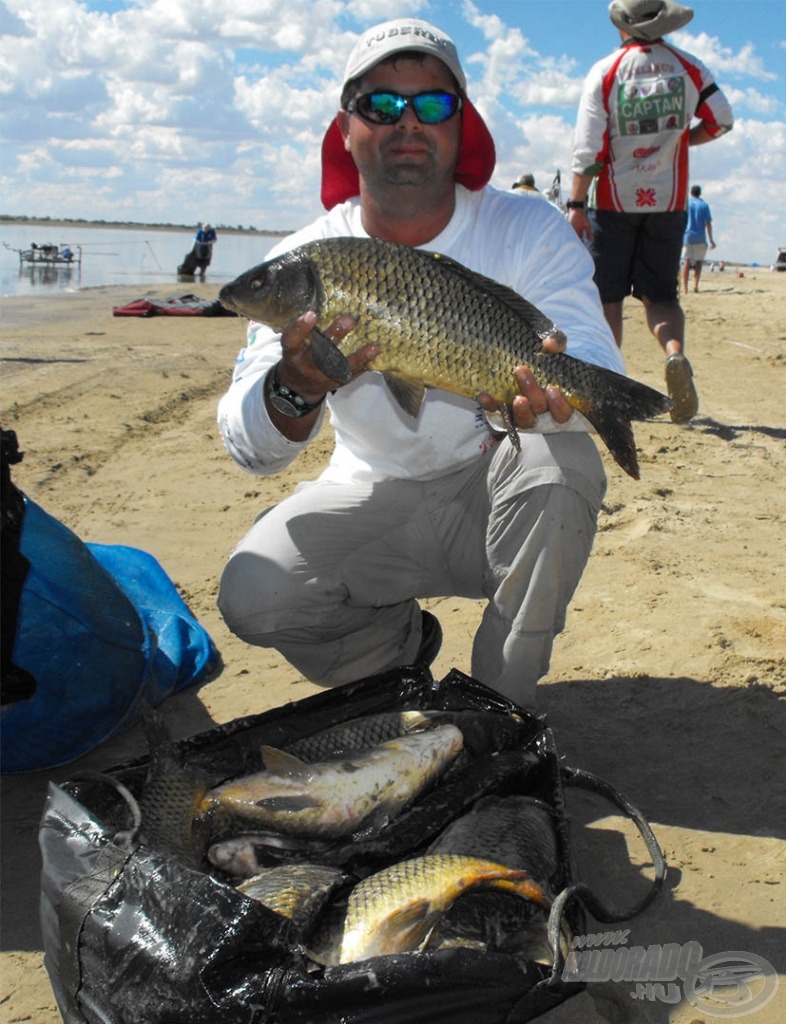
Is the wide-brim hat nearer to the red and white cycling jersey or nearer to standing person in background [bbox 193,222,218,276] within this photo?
the red and white cycling jersey

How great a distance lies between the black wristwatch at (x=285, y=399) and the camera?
2883mm

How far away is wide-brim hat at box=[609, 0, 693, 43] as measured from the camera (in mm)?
6176

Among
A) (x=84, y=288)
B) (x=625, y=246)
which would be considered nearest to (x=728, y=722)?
(x=625, y=246)

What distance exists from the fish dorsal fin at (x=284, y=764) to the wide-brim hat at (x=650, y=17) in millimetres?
5604

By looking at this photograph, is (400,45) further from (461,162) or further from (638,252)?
(638,252)

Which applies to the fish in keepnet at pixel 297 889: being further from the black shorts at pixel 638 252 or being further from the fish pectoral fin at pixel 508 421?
the black shorts at pixel 638 252

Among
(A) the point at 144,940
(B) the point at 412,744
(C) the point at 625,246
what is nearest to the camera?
(A) the point at 144,940

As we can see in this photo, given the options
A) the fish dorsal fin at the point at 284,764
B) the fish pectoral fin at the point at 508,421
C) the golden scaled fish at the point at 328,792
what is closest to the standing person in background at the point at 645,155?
the fish pectoral fin at the point at 508,421

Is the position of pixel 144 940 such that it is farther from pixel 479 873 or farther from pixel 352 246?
pixel 352 246

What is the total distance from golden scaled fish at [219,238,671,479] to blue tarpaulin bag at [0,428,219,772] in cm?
97

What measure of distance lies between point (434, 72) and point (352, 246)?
0.83m

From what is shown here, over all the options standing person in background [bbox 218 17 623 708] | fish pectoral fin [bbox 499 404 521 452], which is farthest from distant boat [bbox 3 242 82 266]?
fish pectoral fin [bbox 499 404 521 452]

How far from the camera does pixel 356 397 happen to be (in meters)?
3.29

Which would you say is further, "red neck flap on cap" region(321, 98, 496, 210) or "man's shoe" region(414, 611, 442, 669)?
"man's shoe" region(414, 611, 442, 669)
